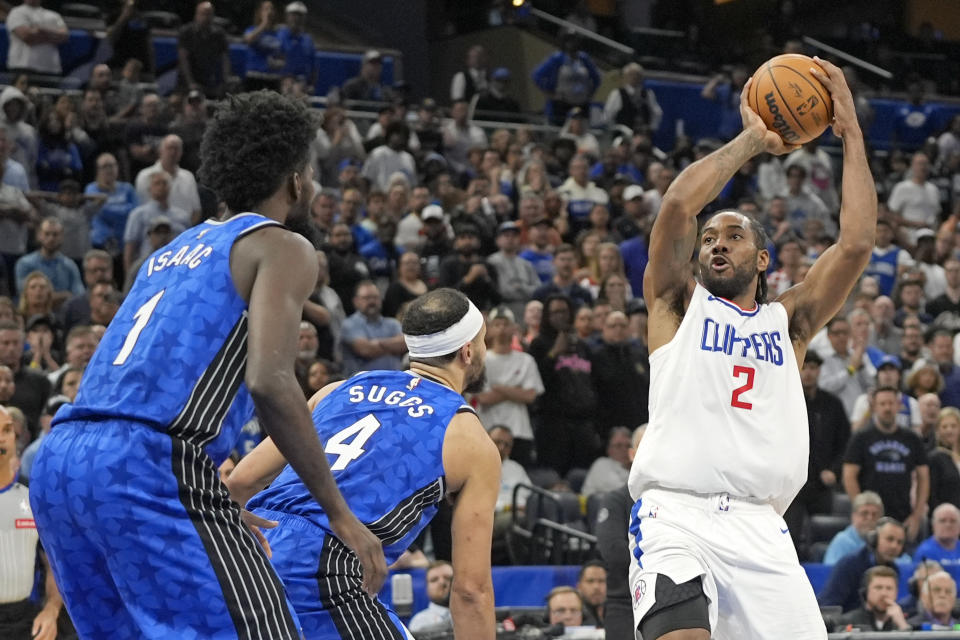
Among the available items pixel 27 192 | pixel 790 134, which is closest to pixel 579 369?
pixel 27 192

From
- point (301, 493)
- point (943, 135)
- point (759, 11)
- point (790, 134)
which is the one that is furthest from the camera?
point (759, 11)

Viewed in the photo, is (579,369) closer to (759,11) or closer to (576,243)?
(576,243)

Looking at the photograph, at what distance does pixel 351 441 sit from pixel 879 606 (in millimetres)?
6522

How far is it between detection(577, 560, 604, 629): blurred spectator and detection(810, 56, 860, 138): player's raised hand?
4.68 metres

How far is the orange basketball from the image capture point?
19.5 ft

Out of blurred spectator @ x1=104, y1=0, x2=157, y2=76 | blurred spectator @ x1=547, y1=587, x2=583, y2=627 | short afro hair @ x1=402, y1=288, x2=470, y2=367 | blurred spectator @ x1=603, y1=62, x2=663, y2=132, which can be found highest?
blurred spectator @ x1=104, y1=0, x2=157, y2=76

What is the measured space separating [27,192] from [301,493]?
31.4ft

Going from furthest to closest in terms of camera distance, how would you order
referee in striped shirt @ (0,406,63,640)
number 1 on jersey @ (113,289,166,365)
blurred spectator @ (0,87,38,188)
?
1. blurred spectator @ (0,87,38,188)
2. referee in striped shirt @ (0,406,63,640)
3. number 1 on jersey @ (113,289,166,365)

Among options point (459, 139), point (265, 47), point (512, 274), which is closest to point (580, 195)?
point (459, 139)

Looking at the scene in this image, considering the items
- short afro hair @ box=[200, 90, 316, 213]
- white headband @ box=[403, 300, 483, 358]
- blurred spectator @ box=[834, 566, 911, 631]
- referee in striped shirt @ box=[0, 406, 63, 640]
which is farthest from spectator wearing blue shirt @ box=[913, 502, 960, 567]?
short afro hair @ box=[200, 90, 316, 213]

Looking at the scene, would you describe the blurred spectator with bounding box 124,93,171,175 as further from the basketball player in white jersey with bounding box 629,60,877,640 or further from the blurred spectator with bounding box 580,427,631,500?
the basketball player in white jersey with bounding box 629,60,877,640

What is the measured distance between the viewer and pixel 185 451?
3.57 m

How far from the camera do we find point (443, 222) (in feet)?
45.8

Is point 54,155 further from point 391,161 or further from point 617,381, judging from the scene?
point 617,381
